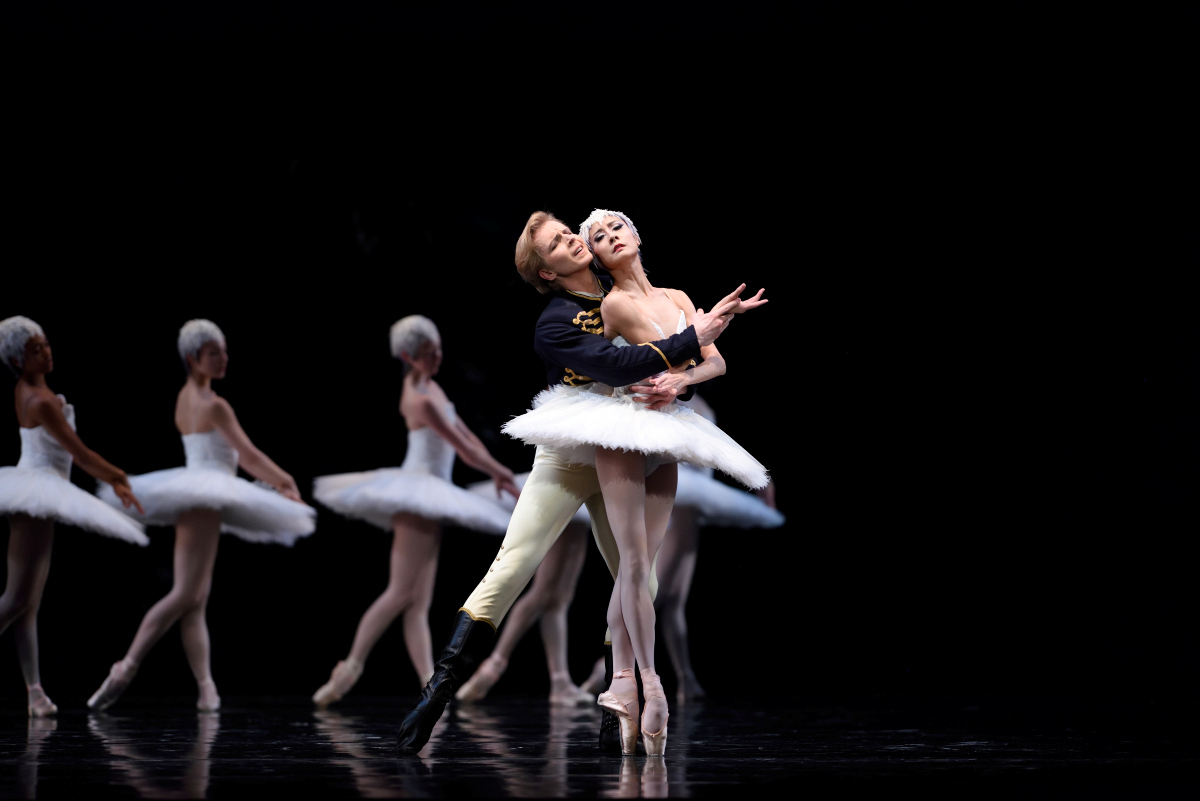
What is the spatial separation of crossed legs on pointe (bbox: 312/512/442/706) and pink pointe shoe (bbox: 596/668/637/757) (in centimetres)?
225

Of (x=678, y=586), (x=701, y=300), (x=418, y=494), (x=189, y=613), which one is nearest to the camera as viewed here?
(x=189, y=613)

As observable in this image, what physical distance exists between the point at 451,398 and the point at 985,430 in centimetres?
268

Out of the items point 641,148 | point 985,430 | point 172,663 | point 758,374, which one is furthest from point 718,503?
point 172,663

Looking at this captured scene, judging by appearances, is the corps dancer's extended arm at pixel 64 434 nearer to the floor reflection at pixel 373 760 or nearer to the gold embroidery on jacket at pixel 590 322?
the floor reflection at pixel 373 760

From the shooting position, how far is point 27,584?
4.36 meters

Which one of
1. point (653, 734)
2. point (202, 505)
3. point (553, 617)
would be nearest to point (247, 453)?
point (202, 505)

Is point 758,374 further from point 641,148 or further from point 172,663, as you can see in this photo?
point 172,663

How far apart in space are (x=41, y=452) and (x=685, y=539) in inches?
106

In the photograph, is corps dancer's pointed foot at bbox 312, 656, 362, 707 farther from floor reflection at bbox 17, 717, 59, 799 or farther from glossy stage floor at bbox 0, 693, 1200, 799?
floor reflection at bbox 17, 717, 59, 799

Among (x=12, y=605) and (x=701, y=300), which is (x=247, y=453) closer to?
(x=12, y=605)

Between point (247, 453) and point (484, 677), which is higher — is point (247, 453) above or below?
above

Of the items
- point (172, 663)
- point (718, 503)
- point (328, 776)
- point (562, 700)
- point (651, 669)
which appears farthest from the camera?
point (172, 663)

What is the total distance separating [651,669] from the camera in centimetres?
288

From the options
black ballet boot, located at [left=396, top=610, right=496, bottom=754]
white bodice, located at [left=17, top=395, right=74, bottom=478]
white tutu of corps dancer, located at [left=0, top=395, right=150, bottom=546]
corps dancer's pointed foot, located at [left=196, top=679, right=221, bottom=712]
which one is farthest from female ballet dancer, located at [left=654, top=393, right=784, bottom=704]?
black ballet boot, located at [left=396, top=610, right=496, bottom=754]
